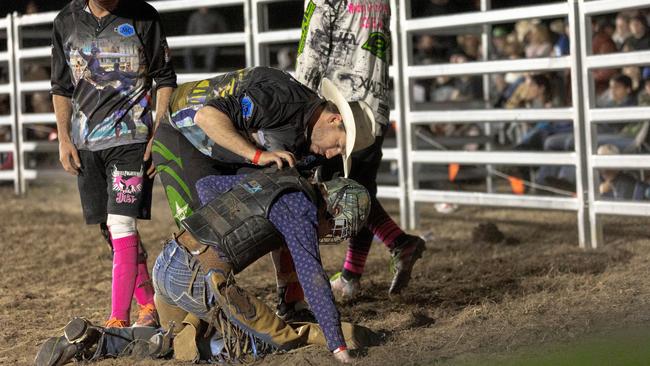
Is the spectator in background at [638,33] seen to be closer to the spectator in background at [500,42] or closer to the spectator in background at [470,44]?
the spectator in background at [500,42]

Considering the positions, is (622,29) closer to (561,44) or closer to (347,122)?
(561,44)

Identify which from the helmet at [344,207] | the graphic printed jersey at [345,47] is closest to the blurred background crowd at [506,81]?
the graphic printed jersey at [345,47]

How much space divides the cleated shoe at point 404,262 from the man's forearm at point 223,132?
170cm

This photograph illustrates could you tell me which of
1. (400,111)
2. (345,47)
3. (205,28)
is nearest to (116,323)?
(345,47)

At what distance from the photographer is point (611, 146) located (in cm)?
891

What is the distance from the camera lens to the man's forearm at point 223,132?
4.33 metres

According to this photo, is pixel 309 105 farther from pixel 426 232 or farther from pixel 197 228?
pixel 426 232

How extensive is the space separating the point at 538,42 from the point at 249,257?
301 inches

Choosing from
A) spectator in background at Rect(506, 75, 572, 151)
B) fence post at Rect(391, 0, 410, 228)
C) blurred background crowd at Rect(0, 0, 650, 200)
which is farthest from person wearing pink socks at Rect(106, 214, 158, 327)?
spectator in background at Rect(506, 75, 572, 151)

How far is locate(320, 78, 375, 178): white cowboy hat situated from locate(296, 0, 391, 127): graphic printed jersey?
101 centimetres

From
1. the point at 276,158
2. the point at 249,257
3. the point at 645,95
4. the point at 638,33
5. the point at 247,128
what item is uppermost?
the point at 638,33

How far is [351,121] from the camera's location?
4.37 m

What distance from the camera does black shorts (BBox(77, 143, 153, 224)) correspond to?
5.17 metres

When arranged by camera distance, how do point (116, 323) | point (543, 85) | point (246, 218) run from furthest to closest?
point (543, 85) < point (116, 323) < point (246, 218)
